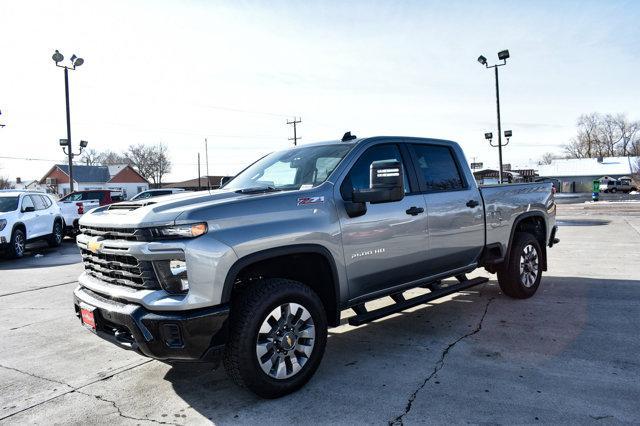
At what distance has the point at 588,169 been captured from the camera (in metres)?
72.7

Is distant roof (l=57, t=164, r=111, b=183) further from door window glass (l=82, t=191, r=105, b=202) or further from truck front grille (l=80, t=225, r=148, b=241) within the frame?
truck front grille (l=80, t=225, r=148, b=241)

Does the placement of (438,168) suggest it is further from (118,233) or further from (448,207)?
(118,233)

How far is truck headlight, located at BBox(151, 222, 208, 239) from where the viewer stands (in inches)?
127

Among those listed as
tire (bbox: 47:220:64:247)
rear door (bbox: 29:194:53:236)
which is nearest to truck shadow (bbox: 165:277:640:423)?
rear door (bbox: 29:194:53:236)

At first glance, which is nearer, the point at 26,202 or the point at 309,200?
the point at 309,200

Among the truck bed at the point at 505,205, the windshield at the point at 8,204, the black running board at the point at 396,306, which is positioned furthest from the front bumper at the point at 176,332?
Result: the windshield at the point at 8,204

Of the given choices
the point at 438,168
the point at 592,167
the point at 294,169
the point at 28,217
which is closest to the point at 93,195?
the point at 28,217

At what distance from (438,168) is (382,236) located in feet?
4.63

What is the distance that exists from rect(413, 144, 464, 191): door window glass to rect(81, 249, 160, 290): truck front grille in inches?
111

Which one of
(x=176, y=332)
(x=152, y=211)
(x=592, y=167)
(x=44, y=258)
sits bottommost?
(x=44, y=258)

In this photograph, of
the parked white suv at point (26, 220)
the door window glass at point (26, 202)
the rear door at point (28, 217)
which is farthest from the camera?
the door window glass at point (26, 202)

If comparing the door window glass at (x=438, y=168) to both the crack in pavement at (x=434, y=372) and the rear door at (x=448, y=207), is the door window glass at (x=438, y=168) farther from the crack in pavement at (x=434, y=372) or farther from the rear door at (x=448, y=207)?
the crack in pavement at (x=434, y=372)

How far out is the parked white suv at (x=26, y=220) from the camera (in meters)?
11.8

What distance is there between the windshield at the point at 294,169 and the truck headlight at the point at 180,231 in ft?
3.79
